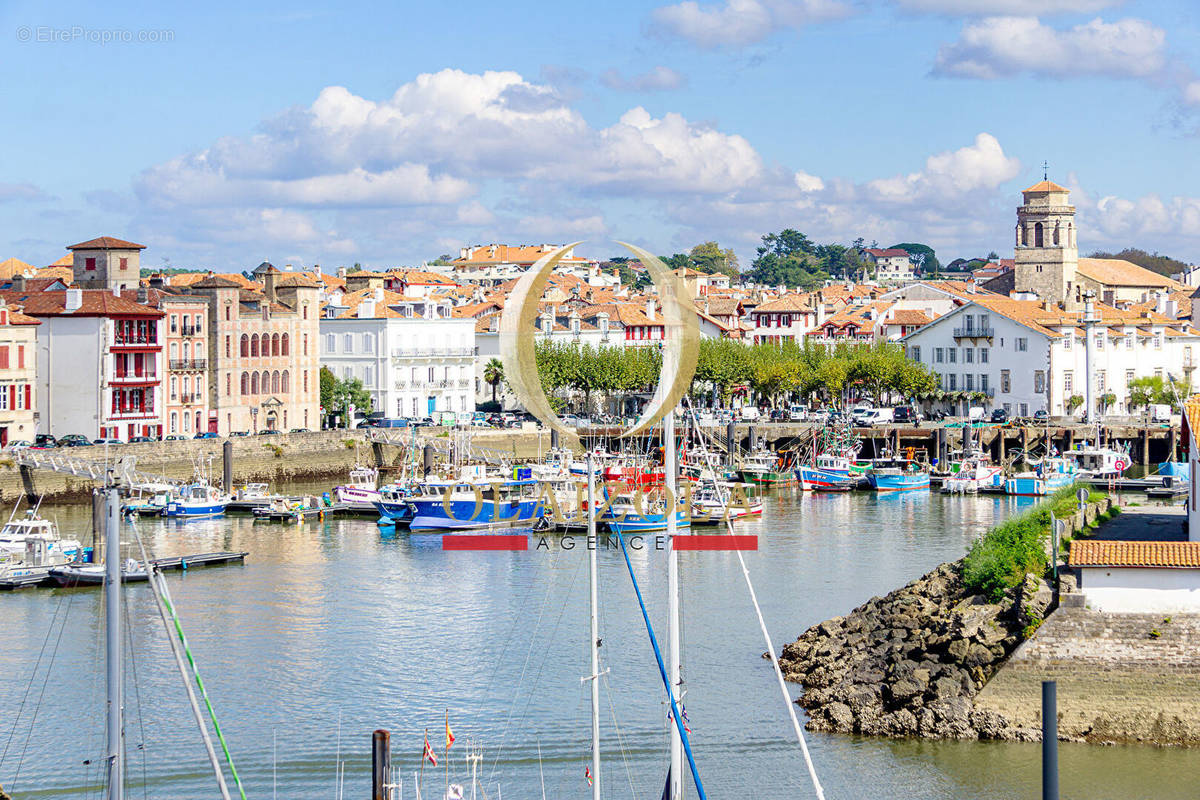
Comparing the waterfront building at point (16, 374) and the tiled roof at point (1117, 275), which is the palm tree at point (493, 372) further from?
the tiled roof at point (1117, 275)

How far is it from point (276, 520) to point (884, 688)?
28.9 meters

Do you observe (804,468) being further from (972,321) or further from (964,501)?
(972,321)

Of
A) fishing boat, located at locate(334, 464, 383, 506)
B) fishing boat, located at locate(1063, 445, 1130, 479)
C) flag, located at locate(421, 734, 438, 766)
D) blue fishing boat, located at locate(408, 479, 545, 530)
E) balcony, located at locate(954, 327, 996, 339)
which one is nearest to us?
flag, located at locate(421, 734, 438, 766)

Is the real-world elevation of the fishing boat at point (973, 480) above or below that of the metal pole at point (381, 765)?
above

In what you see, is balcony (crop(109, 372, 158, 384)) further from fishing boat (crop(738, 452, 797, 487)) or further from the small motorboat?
the small motorboat

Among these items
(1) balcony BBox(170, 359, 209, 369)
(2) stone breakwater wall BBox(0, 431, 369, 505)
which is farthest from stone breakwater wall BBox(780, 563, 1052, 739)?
(1) balcony BBox(170, 359, 209, 369)

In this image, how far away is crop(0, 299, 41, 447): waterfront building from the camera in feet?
177

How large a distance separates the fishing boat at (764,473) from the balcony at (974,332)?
15.4m

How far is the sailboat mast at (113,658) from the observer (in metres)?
18.4

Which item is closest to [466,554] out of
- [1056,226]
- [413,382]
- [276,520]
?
[276,520]

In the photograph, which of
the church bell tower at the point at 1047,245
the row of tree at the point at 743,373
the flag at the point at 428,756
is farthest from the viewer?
the church bell tower at the point at 1047,245

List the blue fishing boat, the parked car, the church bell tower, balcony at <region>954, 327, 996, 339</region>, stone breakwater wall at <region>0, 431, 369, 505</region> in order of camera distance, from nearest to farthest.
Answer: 1. the blue fishing boat
2. stone breakwater wall at <region>0, 431, 369, 505</region>
3. the parked car
4. balcony at <region>954, 327, 996, 339</region>
5. the church bell tower

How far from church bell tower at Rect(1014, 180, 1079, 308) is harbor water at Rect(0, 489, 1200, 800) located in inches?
1974

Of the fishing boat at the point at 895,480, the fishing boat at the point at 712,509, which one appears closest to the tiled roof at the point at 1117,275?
the fishing boat at the point at 895,480
